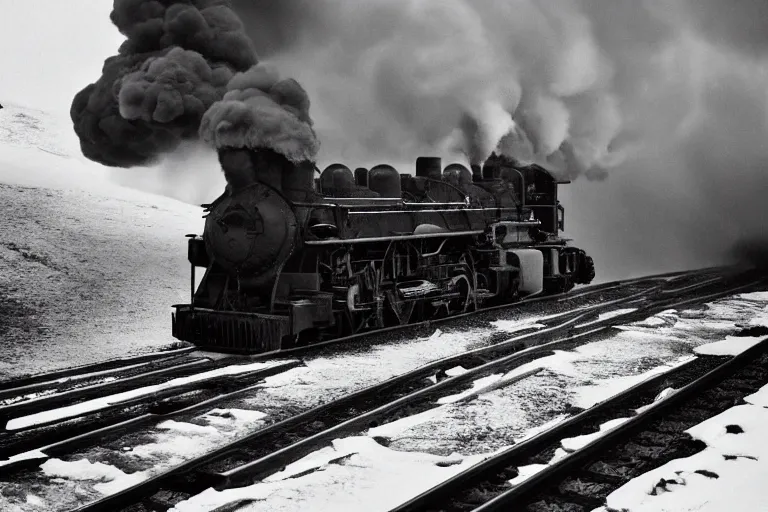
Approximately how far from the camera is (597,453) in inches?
225

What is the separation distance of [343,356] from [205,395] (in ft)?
7.93

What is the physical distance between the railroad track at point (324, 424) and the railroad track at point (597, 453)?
1.39 m

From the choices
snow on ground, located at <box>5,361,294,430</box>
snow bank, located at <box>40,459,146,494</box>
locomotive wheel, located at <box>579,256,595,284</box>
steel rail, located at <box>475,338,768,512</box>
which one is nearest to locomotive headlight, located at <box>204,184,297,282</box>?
snow on ground, located at <box>5,361,294,430</box>

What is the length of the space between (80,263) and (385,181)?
28.2ft

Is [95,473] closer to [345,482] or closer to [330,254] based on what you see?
[345,482]

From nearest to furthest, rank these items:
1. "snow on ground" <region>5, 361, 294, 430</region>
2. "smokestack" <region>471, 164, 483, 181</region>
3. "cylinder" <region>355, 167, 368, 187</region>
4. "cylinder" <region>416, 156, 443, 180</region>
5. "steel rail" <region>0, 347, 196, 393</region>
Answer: "snow on ground" <region>5, 361, 294, 430</region>, "steel rail" <region>0, 347, 196, 393</region>, "cylinder" <region>355, 167, 368, 187</region>, "cylinder" <region>416, 156, 443, 180</region>, "smokestack" <region>471, 164, 483, 181</region>

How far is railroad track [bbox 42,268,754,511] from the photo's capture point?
5.19 m

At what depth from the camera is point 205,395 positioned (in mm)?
7801

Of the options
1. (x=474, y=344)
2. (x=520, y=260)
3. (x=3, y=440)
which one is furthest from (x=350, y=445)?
(x=520, y=260)

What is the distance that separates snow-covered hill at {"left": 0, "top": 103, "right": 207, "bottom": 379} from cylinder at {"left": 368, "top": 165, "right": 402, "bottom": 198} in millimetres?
4040

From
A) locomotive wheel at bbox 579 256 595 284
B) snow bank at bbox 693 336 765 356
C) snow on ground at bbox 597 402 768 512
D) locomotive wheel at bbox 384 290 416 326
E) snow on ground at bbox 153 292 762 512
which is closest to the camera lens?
snow on ground at bbox 597 402 768 512

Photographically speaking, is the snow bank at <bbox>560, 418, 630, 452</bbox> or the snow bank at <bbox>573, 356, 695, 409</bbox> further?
the snow bank at <bbox>573, 356, 695, 409</bbox>

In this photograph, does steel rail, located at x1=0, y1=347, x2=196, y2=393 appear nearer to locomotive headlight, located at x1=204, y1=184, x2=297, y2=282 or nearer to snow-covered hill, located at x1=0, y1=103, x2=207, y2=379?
snow-covered hill, located at x1=0, y1=103, x2=207, y2=379

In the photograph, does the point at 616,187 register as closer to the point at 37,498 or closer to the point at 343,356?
the point at 343,356
